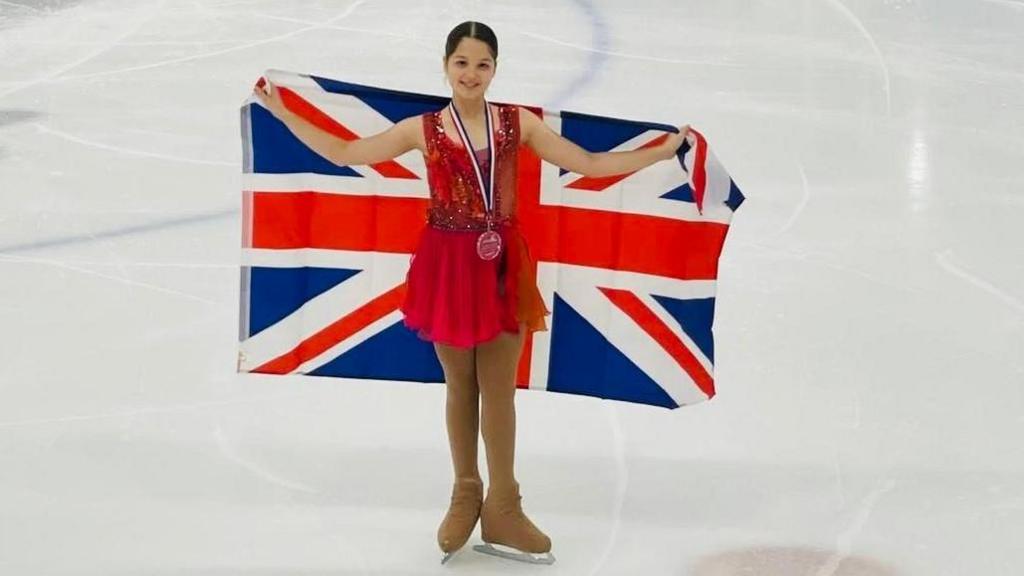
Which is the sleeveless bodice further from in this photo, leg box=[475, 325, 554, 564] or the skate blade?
the skate blade

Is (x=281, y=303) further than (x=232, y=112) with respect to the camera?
No

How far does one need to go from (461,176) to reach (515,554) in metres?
0.83

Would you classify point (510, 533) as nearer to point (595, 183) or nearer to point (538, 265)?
point (538, 265)

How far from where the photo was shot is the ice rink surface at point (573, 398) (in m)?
3.67

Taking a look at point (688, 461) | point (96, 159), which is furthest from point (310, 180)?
point (96, 159)

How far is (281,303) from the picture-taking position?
12.4ft

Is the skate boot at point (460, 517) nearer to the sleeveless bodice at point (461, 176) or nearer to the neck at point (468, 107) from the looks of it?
the sleeveless bodice at point (461, 176)

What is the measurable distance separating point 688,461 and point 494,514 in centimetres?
72

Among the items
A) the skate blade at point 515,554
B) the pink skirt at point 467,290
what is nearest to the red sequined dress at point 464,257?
the pink skirt at point 467,290

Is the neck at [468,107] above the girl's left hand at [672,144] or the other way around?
above

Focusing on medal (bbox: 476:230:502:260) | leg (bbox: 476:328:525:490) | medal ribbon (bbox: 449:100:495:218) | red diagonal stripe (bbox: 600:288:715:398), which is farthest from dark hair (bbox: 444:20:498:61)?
red diagonal stripe (bbox: 600:288:715:398)

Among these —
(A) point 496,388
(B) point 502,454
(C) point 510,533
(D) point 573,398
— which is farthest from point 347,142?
(D) point 573,398

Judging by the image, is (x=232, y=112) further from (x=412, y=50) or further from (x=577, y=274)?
(x=577, y=274)

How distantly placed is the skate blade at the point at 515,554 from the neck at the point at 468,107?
3.05 feet
